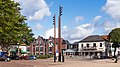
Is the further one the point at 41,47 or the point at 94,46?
the point at 41,47

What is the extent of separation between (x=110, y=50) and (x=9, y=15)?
7313 cm

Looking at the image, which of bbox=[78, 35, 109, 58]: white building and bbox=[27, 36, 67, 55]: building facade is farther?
bbox=[27, 36, 67, 55]: building facade

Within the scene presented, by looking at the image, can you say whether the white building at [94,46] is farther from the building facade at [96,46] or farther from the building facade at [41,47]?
the building facade at [41,47]

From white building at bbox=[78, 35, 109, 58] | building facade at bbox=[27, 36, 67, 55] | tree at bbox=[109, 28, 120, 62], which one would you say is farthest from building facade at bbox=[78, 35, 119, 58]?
tree at bbox=[109, 28, 120, 62]

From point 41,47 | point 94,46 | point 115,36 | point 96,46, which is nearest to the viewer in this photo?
point 115,36

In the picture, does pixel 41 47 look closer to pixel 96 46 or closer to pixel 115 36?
pixel 96 46

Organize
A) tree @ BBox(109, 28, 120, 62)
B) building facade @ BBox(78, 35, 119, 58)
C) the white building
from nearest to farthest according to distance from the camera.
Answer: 1. tree @ BBox(109, 28, 120, 62)
2. building facade @ BBox(78, 35, 119, 58)
3. the white building

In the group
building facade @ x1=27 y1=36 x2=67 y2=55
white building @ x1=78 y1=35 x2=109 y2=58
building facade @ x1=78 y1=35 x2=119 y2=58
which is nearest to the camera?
building facade @ x1=78 y1=35 x2=119 y2=58

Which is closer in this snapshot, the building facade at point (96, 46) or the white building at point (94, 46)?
the building facade at point (96, 46)

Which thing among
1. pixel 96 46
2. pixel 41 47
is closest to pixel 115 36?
pixel 96 46

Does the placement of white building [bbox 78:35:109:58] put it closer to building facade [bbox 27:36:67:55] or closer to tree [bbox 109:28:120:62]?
building facade [bbox 27:36:67:55]

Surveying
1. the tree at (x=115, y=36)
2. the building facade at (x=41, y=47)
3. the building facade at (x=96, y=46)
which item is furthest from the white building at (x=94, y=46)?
the tree at (x=115, y=36)

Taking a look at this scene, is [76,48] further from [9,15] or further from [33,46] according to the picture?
[9,15]

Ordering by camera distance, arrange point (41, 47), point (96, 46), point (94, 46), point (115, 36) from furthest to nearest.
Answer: point (41, 47)
point (94, 46)
point (96, 46)
point (115, 36)
